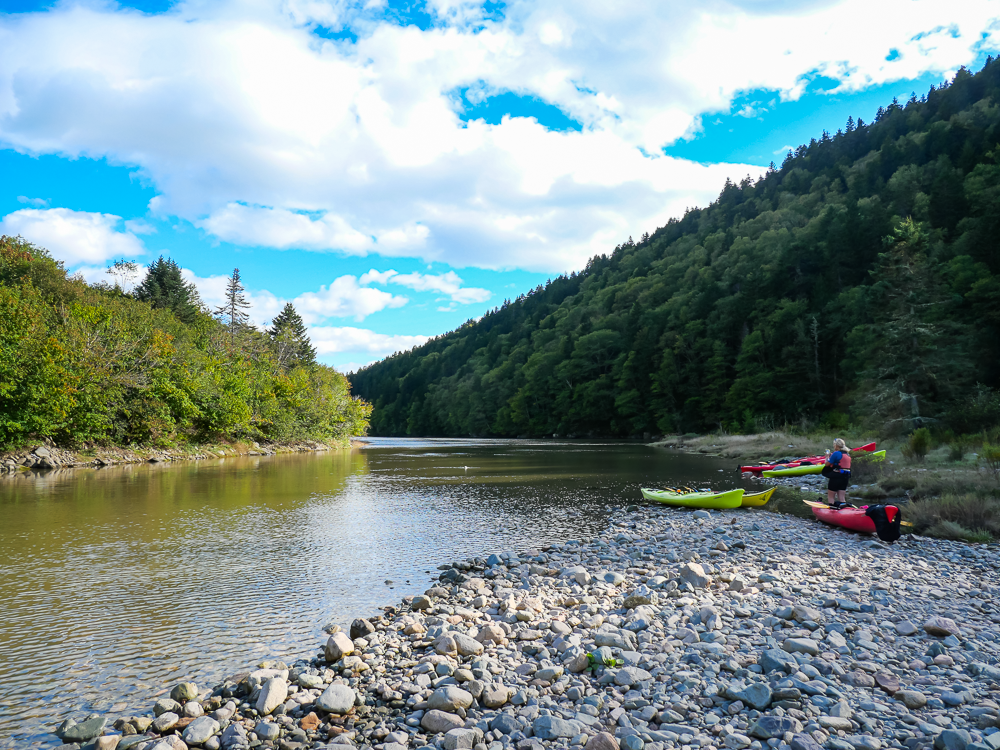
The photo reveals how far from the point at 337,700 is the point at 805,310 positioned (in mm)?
67100

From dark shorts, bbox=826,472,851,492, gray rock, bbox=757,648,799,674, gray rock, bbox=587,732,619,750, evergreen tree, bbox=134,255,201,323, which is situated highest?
evergreen tree, bbox=134,255,201,323

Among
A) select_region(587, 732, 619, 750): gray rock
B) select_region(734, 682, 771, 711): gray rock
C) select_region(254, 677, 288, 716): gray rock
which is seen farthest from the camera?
select_region(254, 677, 288, 716): gray rock

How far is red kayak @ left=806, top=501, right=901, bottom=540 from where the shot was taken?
11.6 metres

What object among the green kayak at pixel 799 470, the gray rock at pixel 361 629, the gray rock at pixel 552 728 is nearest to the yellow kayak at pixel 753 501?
the green kayak at pixel 799 470

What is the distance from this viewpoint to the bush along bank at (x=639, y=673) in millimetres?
4457

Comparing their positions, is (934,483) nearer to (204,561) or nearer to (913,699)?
(913,699)

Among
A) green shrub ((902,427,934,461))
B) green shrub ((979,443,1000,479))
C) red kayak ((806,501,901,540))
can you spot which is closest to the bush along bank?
red kayak ((806,501,901,540))

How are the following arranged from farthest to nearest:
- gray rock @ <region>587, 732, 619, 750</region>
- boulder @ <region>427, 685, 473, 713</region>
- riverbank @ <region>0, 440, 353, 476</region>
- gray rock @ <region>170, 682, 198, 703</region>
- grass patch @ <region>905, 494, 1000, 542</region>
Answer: riverbank @ <region>0, 440, 353, 476</region> → grass patch @ <region>905, 494, 1000, 542</region> → gray rock @ <region>170, 682, 198, 703</region> → boulder @ <region>427, 685, 473, 713</region> → gray rock @ <region>587, 732, 619, 750</region>

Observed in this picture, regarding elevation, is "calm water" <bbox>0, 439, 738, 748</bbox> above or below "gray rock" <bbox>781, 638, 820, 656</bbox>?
below

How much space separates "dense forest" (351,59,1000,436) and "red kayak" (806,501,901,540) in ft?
50.6

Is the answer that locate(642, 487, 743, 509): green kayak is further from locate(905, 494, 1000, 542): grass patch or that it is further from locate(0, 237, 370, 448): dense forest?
locate(0, 237, 370, 448): dense forest

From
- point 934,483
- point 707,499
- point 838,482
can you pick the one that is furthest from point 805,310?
point 838,482

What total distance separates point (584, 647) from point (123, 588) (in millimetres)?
7495

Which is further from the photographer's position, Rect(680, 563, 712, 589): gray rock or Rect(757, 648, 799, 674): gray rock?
Rect(680, 563, 712, 589): gray rock
